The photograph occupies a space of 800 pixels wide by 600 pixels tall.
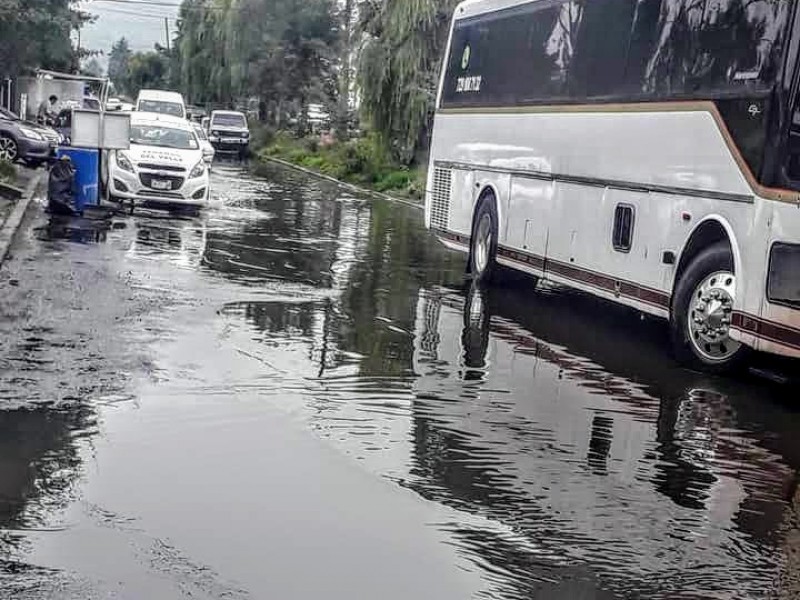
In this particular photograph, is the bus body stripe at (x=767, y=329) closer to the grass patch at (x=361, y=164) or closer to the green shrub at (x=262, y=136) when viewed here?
the grass patch at (x=361, y=164)

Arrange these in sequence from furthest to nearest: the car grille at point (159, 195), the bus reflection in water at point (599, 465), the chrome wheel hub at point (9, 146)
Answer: the chrome wheel hub at point (9, 146)
the car grille at point (159, 195)
the bus reflection in water at point (599, 465)

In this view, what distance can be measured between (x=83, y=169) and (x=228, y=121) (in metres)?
37.1

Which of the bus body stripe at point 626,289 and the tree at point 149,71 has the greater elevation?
the tree at point 149,71

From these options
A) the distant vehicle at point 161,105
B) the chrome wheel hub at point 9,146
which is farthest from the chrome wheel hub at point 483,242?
the distant vehicle at point 161,105

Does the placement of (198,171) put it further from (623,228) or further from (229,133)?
(229,133)

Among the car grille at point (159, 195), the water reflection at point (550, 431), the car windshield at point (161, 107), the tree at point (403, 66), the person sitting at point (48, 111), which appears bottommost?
the water reflection at point (550, 431)

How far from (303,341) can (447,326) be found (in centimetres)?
214

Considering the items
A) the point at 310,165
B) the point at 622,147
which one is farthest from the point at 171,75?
the point at 622,147

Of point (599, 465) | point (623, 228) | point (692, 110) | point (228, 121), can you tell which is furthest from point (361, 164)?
point (599, 465)

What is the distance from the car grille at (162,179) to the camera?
76.1 ft

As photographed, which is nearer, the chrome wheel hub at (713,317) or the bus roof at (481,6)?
the chrome wheel hub at (713,317)

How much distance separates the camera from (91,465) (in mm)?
7141

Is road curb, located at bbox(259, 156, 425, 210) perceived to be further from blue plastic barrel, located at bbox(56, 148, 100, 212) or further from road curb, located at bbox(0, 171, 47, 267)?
blue plastic barrel, located at bbox(56, 148, 100, 212)

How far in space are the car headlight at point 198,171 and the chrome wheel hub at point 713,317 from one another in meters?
13.9
